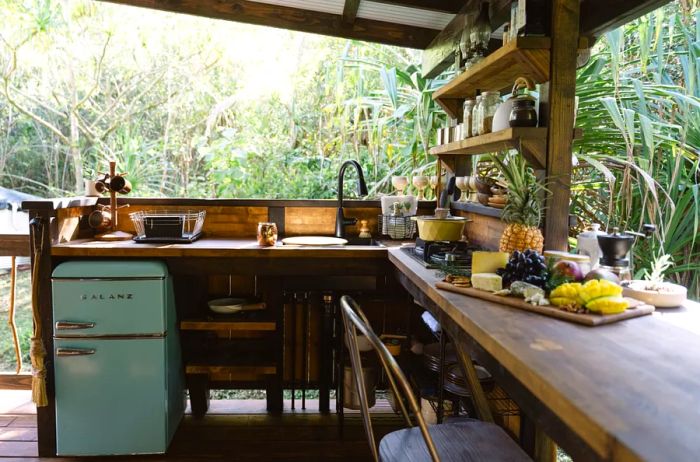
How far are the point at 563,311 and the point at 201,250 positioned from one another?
1755 mm

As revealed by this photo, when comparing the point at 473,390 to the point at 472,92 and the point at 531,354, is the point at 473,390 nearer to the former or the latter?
the point at 531,354

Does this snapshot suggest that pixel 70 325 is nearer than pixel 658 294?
No

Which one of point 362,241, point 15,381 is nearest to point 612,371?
point 362,241

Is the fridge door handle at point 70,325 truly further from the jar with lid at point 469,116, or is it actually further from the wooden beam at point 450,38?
the wooden beam at point 450,38

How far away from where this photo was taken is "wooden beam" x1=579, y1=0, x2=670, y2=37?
1871 mm

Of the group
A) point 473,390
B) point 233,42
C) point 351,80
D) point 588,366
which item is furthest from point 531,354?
point 233,42

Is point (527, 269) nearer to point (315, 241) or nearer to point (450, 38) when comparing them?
point (315, 241)

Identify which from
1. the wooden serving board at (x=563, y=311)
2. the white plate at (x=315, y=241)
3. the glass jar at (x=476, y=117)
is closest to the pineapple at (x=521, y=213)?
the wooden serving board at (x=563, y=311)

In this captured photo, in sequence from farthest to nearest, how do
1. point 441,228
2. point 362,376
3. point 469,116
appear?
point 469,116 → point 441,228 → point 362,376

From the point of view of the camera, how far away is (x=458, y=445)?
1473mm

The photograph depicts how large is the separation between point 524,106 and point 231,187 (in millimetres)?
4637

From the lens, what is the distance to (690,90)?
2.51 m

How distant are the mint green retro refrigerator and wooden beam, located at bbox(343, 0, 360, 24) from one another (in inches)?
72.5

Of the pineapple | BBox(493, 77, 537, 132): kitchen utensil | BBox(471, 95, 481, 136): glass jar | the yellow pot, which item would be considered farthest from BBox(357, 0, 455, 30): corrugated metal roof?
the pineapple
